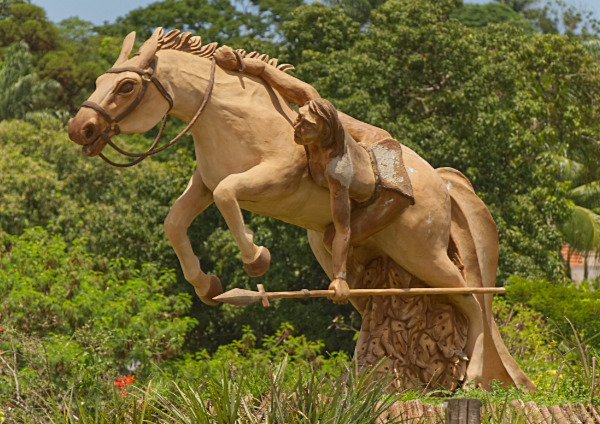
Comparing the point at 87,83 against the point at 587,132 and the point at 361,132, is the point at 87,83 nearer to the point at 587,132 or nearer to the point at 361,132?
the point at 587,132

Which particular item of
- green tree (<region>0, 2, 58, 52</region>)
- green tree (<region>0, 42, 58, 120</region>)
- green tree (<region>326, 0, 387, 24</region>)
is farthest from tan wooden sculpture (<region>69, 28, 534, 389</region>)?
green tree (<region>0, 2, 58, 52</region>)

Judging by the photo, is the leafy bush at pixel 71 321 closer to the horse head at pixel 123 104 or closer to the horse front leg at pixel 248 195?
the horse front leg at pixel 248 195

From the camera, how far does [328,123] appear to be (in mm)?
6711

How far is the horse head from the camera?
20.7 ft

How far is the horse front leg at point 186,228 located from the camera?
685cm

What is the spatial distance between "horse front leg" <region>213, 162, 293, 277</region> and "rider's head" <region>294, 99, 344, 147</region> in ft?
0.88

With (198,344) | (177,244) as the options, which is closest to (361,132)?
(177,244)

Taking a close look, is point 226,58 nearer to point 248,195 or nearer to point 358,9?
point 248,195

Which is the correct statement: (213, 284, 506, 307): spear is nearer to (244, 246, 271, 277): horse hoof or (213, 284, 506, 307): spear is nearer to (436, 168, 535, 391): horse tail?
(244, 246, 271, 277): horse hoof

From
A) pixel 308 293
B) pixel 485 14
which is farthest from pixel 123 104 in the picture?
Answer: pixel 485 14

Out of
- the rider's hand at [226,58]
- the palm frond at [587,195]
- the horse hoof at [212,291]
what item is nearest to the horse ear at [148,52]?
the rider's hand at [226,58]

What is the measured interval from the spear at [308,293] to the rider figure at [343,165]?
7.5 inches

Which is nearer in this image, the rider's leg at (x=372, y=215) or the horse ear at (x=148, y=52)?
the horse ear at (x=148, y=52)

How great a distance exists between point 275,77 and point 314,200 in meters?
0.88
